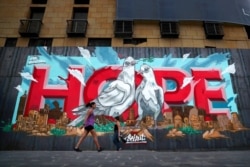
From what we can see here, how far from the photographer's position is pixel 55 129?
42.7 feet

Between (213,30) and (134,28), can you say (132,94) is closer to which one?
(134,28)

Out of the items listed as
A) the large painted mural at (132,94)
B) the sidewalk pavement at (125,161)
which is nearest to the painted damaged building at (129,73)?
the large painted mural at (132,94)

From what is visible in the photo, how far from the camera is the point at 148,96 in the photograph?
45.5ft

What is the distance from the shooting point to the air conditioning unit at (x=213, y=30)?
1627cm

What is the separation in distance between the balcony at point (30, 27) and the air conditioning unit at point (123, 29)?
16.3ft

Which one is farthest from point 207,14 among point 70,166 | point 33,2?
point 70,166

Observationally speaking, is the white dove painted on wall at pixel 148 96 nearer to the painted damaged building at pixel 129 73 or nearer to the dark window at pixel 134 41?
the painted damaged building at pixel 129 73

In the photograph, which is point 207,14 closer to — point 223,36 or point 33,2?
point 223,36

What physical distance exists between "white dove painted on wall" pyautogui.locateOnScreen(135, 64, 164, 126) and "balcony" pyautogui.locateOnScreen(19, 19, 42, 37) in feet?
23.9

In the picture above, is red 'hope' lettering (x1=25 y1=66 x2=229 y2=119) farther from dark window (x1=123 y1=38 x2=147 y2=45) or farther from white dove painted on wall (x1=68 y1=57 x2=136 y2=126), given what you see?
dark window (x1=123 y1=38 x2=147 y2=45)

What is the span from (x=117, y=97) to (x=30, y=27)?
7622mm

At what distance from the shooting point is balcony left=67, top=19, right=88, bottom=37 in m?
16.3

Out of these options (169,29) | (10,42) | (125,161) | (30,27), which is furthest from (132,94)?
(10,42)

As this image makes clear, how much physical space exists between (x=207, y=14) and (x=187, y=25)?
1378mm
